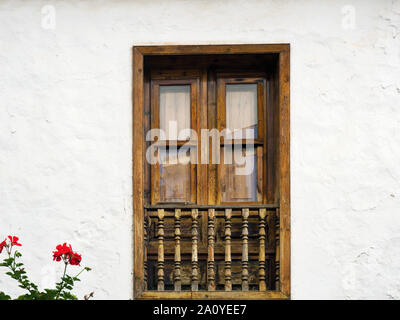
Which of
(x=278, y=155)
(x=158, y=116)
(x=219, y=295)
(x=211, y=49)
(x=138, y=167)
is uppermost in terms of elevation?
(x=211, y=49)

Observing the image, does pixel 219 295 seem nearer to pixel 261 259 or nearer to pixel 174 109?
pixel 261 259

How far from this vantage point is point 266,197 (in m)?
4.47

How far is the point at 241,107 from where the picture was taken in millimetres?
4582

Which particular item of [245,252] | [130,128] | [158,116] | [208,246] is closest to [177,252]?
[208,246]

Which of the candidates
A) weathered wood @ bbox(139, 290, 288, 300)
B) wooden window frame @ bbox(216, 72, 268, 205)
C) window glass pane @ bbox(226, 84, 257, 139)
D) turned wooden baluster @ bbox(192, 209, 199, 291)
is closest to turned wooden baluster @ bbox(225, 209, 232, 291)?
weathered wood @ bbox(139, 290, 288, 300)

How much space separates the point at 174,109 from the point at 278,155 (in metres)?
1.12

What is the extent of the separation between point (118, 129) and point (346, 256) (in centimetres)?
236

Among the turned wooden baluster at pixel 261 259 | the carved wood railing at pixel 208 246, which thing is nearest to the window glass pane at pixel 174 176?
the carved wood railing at pixel 208 246

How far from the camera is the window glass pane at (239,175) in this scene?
451 centimetres

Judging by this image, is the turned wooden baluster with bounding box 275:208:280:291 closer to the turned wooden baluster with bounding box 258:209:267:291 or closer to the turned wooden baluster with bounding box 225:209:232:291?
the turned wooden baluster with bounding box 258:209:267:291

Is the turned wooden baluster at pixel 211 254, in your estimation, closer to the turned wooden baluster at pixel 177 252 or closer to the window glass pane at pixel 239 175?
the turned wooden baluster at pixel 177 252

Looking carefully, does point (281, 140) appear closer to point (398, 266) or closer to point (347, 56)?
point (347, 56)

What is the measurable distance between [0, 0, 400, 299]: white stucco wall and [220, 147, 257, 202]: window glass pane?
1.60 ft

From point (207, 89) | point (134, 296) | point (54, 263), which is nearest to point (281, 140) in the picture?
point (207, 89)
